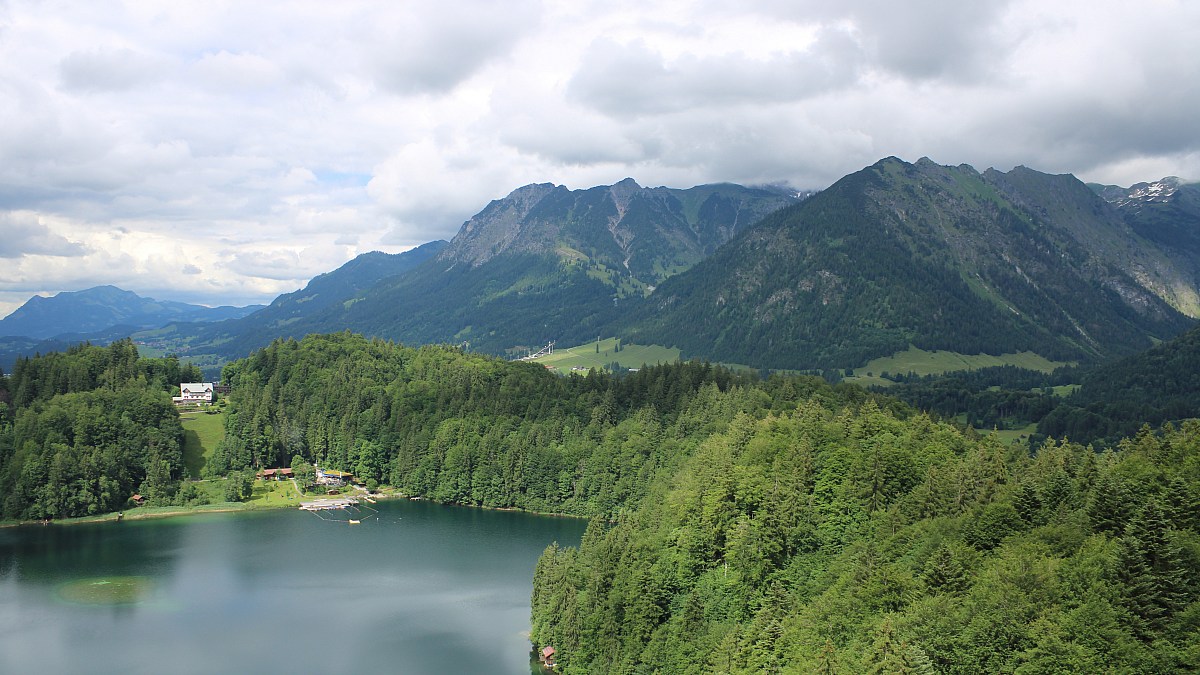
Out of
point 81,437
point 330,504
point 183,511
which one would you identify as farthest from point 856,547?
point 81,437

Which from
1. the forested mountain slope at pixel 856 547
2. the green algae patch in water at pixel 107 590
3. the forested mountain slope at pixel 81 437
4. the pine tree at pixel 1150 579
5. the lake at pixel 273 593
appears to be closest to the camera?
the pine tree at pixel 1150 579

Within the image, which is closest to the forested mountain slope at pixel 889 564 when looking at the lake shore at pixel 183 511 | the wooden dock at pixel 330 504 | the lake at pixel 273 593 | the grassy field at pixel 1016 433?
the lake at pixel 273 593

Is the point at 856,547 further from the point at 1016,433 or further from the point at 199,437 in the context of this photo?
the point at 1016,433

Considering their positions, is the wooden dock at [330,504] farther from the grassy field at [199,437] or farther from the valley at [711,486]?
the grassy field at [199,437]

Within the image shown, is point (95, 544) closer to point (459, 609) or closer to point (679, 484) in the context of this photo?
point (459, 609)

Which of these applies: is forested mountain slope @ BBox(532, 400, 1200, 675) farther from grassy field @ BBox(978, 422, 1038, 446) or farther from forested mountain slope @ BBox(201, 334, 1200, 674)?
grassy field @ BBox(978, 422, 1038, 446)

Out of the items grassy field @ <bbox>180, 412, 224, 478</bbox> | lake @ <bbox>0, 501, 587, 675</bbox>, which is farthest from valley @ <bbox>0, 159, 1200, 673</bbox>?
lake @ <bbox>0, 501, 587, 675</bbox>

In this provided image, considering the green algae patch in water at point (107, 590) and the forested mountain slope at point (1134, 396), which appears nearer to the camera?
the green algae patch in water at point (107, 590)
